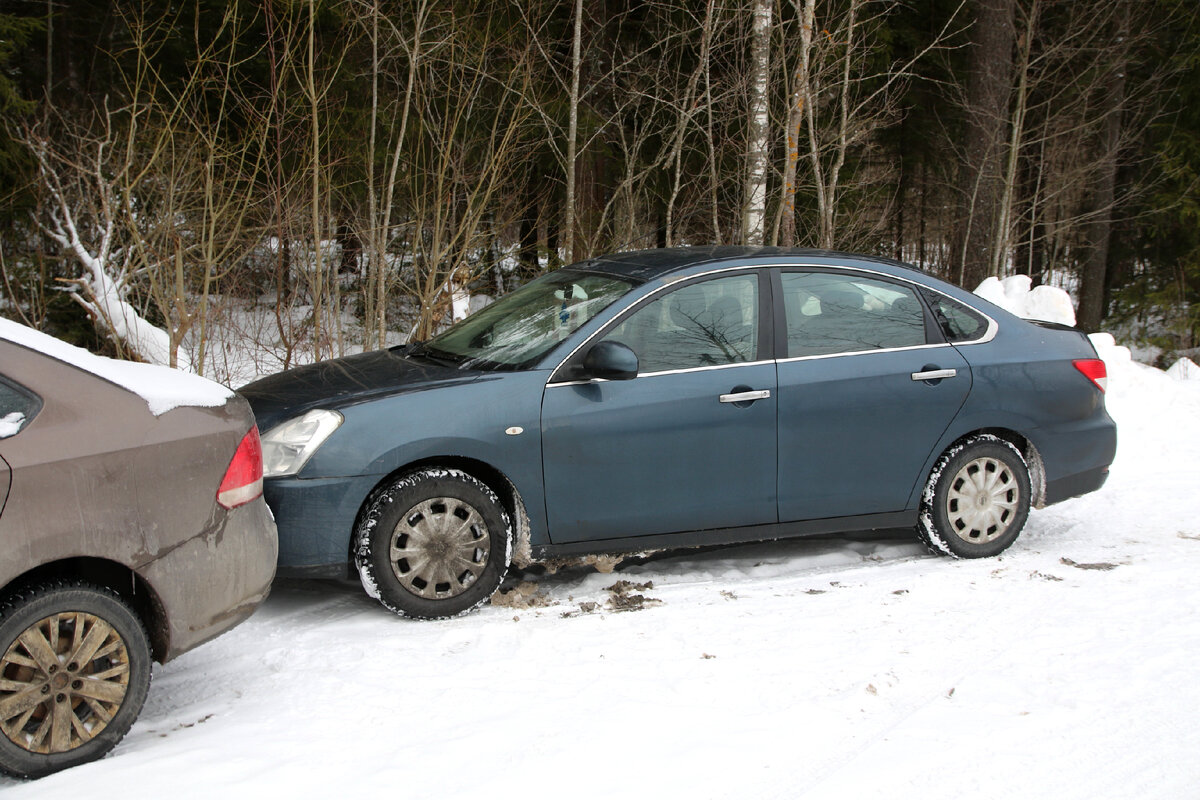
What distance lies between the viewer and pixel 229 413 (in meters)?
3.97

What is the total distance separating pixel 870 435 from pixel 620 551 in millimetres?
1502

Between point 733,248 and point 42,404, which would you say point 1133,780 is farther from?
point 42,404

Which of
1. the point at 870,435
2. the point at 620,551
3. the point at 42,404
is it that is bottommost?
the point at 620,551

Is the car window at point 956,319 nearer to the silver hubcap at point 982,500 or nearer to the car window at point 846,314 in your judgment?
the car window at point 846,314

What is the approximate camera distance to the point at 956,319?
598cm

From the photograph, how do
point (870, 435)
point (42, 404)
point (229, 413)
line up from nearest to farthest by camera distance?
point (42, 404)
point (229, 413)
point (870, 435)

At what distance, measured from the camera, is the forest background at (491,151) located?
1062 centimetres

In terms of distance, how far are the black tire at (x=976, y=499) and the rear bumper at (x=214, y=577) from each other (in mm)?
3604

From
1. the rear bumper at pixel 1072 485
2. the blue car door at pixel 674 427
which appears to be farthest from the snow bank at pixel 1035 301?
the blue car door at pixel 674 427

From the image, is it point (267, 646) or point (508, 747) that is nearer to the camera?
point (508, 747)

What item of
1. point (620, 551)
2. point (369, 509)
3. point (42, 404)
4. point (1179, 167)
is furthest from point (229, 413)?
point (1179, 167)

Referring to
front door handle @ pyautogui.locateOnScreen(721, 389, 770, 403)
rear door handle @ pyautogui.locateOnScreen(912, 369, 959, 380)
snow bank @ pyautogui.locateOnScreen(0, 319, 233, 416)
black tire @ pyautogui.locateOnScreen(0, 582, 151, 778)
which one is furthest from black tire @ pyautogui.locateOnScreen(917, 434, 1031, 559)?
black tire @ pyautogui.locateOnScreen(0, 582, 151, 778)

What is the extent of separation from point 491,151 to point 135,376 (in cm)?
675

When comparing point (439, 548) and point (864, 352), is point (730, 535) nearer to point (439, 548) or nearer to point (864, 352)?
point (864, 352)
